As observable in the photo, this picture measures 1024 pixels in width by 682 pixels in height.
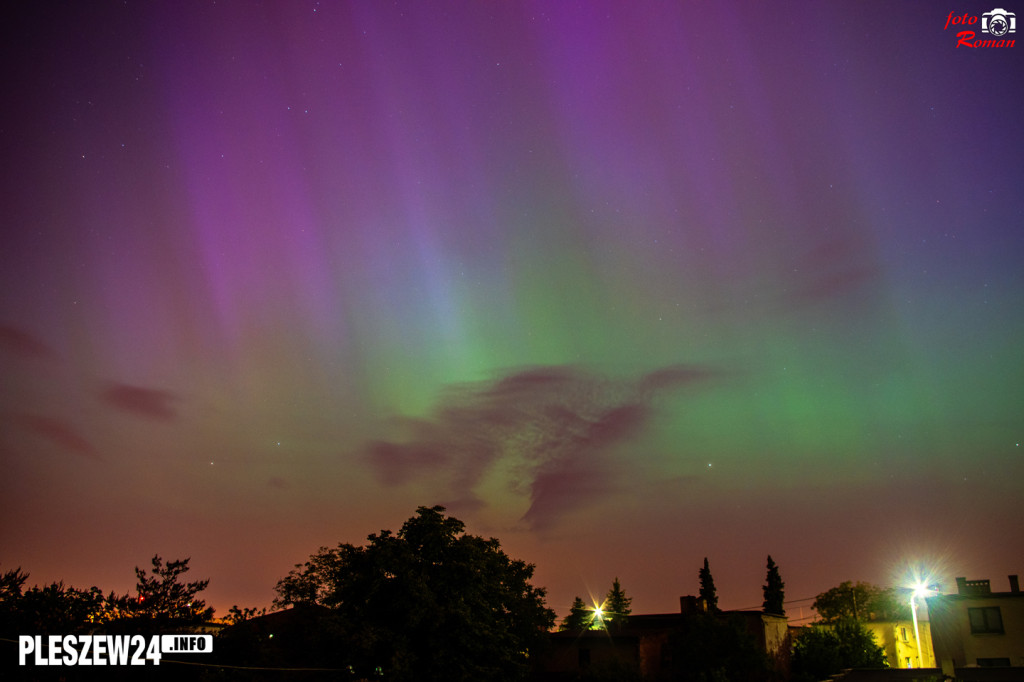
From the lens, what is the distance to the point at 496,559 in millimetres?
44219

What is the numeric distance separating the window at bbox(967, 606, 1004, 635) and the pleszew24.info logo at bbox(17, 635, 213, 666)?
58222 mm

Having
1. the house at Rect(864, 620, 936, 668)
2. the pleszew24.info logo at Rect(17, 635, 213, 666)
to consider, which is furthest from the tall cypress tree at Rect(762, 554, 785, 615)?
the pleszew24.info logo at Rect(17, 635, 213, 666)

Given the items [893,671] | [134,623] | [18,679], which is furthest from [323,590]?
[893,671]

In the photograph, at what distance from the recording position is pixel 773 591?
368ft

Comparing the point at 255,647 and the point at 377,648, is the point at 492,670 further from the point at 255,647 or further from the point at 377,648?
the point at 255,647

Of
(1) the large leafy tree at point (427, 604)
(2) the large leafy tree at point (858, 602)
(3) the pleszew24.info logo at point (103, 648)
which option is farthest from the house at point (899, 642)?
(3) the pleszew24.info logo at point (103, 648)

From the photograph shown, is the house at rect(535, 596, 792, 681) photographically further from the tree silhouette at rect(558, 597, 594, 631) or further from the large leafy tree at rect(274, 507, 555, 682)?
the tree silhouette at rect(558, 597, 594, 631)

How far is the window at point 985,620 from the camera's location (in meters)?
58.0

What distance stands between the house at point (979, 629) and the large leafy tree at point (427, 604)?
131ft

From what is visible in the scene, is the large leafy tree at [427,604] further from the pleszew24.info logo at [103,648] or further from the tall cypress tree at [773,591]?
the tall cypress tree at [773,591]

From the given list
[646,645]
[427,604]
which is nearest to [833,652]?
[646,645]

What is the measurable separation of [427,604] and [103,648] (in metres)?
16.1

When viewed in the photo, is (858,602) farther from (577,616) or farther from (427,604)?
(427,604)

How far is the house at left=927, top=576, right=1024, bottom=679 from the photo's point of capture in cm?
5699
